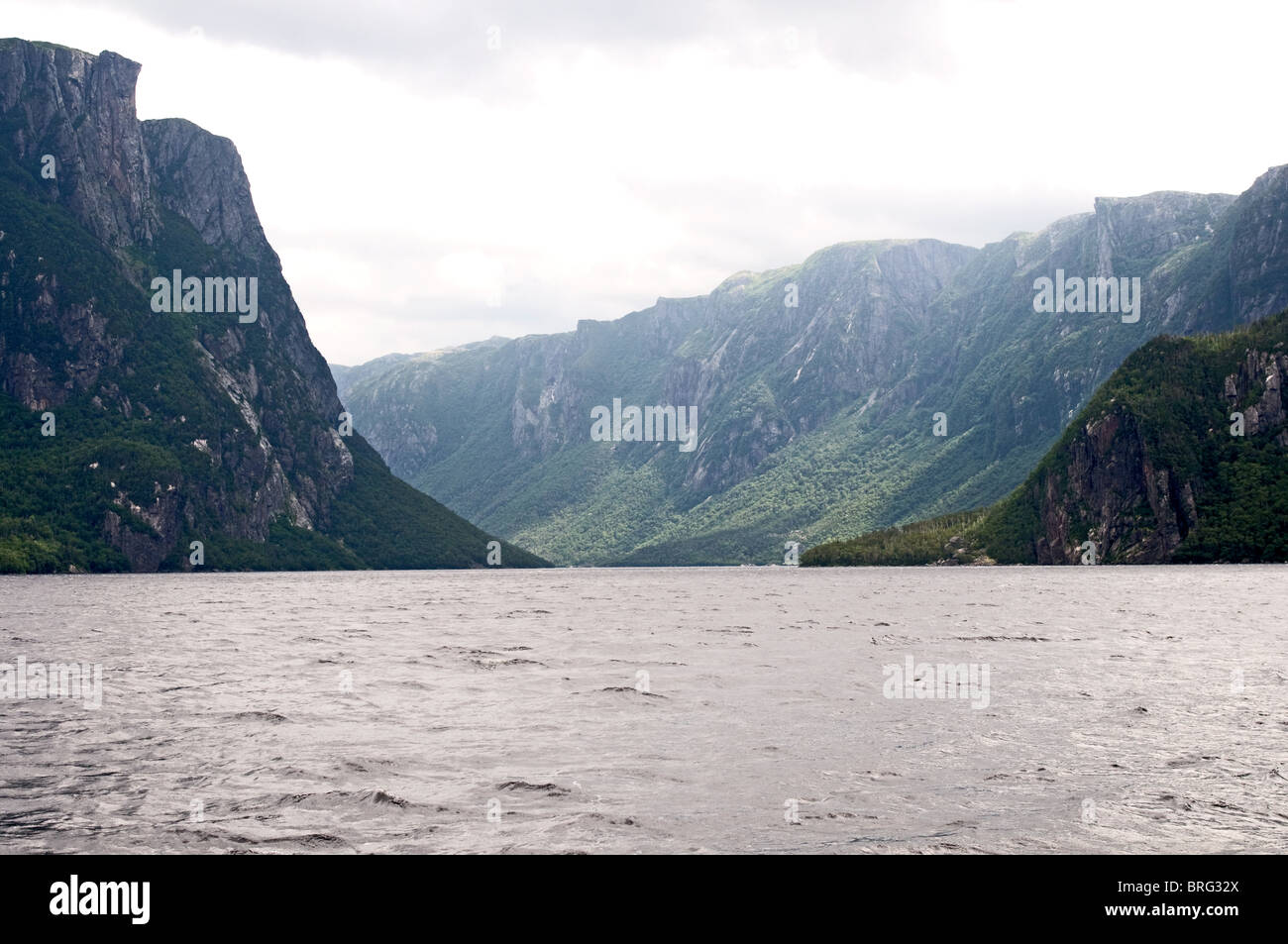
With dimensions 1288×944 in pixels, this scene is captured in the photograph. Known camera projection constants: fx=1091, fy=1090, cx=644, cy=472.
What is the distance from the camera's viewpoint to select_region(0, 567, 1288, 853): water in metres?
24.7

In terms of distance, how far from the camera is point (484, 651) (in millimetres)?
72000

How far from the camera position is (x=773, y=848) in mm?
22781

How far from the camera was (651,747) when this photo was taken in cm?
3572

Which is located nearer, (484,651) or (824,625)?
(484,651)

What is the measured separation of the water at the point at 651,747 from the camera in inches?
971
